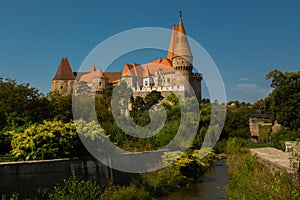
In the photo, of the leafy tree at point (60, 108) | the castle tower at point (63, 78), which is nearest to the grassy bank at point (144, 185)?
the leafy tree at point (60, 108)

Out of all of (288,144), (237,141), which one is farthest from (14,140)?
(237,141)

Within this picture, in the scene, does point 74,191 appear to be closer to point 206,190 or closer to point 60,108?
point 206,190

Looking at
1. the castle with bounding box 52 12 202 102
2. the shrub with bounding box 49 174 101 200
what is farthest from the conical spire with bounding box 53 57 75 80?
the shrub with bounding box 49 174 101 200

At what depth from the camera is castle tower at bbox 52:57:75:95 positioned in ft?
198

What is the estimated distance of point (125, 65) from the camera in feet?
193

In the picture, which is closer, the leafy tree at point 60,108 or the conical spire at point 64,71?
the leafy tree at point 60,108

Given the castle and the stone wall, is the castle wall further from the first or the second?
the stone wall

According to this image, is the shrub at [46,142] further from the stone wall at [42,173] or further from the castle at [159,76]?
the castle at [159,76]

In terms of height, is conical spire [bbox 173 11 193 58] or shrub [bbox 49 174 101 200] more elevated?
conical spire [bbox 173 11 193 58]

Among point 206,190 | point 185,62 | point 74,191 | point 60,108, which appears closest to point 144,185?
point 206,190

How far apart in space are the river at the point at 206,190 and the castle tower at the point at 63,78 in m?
49.1

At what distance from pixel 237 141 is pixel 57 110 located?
17271 millimetres

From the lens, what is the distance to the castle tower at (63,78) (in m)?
60.3

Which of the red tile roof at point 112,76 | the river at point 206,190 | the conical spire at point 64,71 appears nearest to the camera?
the river at point 206,190
